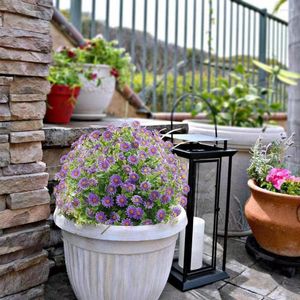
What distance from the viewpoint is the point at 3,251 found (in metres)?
1.28

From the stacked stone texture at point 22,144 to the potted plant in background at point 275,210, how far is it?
1051 millimetres

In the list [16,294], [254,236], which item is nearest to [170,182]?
[16,294]

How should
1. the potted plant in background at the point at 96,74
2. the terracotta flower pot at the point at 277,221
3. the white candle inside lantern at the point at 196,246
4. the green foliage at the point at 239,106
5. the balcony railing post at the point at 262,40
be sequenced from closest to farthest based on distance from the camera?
1. the white candle inside lantern at the point at 196,246
2. the terracotta flower pot at the point at 277,221
3. the potted plant in background at the point at 96,74
4. the green foliage at the point at 239,106
5. the balcony railing post at the point at 262,40

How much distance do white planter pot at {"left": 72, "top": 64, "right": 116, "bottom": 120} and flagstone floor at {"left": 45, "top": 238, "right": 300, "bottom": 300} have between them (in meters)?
1.00

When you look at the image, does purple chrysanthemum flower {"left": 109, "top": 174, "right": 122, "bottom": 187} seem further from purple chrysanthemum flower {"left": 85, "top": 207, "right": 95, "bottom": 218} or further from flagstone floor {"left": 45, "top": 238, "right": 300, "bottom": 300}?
flagstone floor {"left": 45, "top": 238, "right": 300, "bottom": 300}

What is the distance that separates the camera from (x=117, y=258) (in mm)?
1252

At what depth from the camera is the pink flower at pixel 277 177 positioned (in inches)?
73.4

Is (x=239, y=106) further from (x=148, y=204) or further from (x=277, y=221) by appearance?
(x=148, y=204)

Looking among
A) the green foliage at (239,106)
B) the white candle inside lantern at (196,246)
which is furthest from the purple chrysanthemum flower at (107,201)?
the green foliage at (239,106)

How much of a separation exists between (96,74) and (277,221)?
1289 mm

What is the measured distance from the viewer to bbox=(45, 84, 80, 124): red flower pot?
196 centimetres

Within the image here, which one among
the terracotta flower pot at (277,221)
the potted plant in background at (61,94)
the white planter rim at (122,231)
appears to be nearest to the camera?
the white planter rim at (122,231)

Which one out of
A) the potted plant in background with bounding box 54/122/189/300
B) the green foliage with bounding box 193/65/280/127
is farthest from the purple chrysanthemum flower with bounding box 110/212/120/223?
the green foliage with bounding box 193/65/280/127

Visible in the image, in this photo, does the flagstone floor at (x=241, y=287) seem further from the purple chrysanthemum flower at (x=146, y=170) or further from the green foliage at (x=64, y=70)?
the green foliage at (x=64, y=70)
